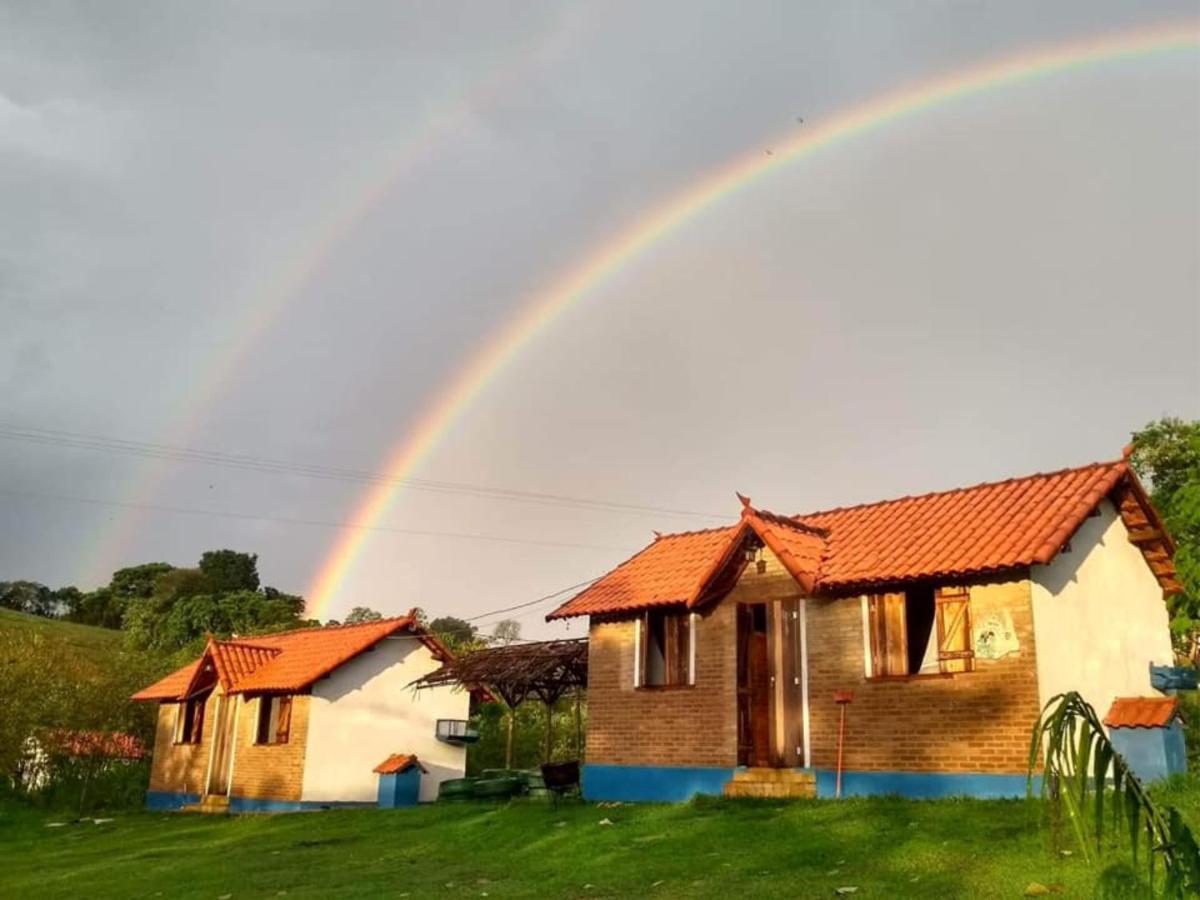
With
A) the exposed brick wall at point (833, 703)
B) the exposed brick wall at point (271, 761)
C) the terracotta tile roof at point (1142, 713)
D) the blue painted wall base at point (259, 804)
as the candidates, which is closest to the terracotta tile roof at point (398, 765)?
the blue painted wall base at point (259, 804)

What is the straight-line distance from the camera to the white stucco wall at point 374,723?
30.3m

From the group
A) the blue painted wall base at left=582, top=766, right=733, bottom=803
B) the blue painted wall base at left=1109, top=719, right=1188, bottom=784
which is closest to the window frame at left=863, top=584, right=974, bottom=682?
the blue painted wall base at left=1109, top=719, right=1188, bottom=784

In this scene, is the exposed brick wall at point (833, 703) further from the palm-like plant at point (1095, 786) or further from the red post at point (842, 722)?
the palm-like plant at point (1095, 786)

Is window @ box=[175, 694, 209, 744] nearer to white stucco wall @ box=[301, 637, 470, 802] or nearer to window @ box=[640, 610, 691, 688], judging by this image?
white stucco wall @ box=[301, 637, 470, 802]

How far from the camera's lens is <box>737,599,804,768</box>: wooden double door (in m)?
19.0

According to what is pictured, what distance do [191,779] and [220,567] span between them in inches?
2552

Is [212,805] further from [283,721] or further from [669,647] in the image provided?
[669,647]

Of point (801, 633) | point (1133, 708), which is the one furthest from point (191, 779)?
point (1133, 708)

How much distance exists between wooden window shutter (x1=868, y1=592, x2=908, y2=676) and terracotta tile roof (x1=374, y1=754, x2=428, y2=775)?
16958 mm

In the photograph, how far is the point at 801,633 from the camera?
19.0 metres

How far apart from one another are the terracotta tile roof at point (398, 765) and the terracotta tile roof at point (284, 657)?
3214mm

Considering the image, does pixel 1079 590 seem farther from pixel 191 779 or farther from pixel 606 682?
pixel 191 779

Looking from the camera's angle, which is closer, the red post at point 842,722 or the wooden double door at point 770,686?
the red post at point 842,722

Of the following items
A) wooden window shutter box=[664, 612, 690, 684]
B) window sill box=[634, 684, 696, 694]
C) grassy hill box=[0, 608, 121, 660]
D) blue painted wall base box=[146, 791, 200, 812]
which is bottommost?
blue painted wall base box=[146, 791, 200, 812]
